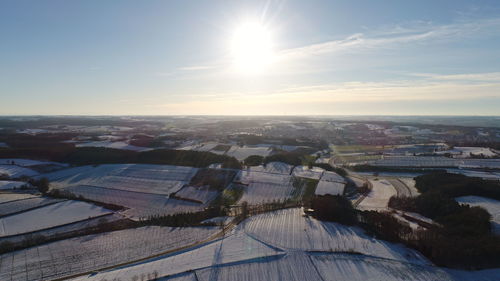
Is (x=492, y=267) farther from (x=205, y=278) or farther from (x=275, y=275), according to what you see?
(x=205, y=278)

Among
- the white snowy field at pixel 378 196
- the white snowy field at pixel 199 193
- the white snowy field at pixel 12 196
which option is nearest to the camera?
the white snowy field at pixel 12 196

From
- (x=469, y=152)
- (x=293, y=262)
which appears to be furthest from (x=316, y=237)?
(x=469, y=152)

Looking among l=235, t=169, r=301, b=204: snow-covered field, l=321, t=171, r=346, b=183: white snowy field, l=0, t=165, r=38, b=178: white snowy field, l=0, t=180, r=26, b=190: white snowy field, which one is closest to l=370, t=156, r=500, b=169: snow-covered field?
l=321, t=171, r=346, b=183: white snowy field

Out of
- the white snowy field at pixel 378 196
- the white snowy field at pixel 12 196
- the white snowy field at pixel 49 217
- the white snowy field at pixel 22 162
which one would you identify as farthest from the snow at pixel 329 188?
the white snowy field at pixel 22 162

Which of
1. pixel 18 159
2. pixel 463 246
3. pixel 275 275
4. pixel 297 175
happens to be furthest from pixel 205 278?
pixel 18 159

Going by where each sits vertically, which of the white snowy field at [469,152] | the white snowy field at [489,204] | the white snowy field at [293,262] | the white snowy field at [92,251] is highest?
the white snowy field at [469,152]

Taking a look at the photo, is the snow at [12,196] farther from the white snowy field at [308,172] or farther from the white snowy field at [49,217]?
the white snowy field at [308,172]
